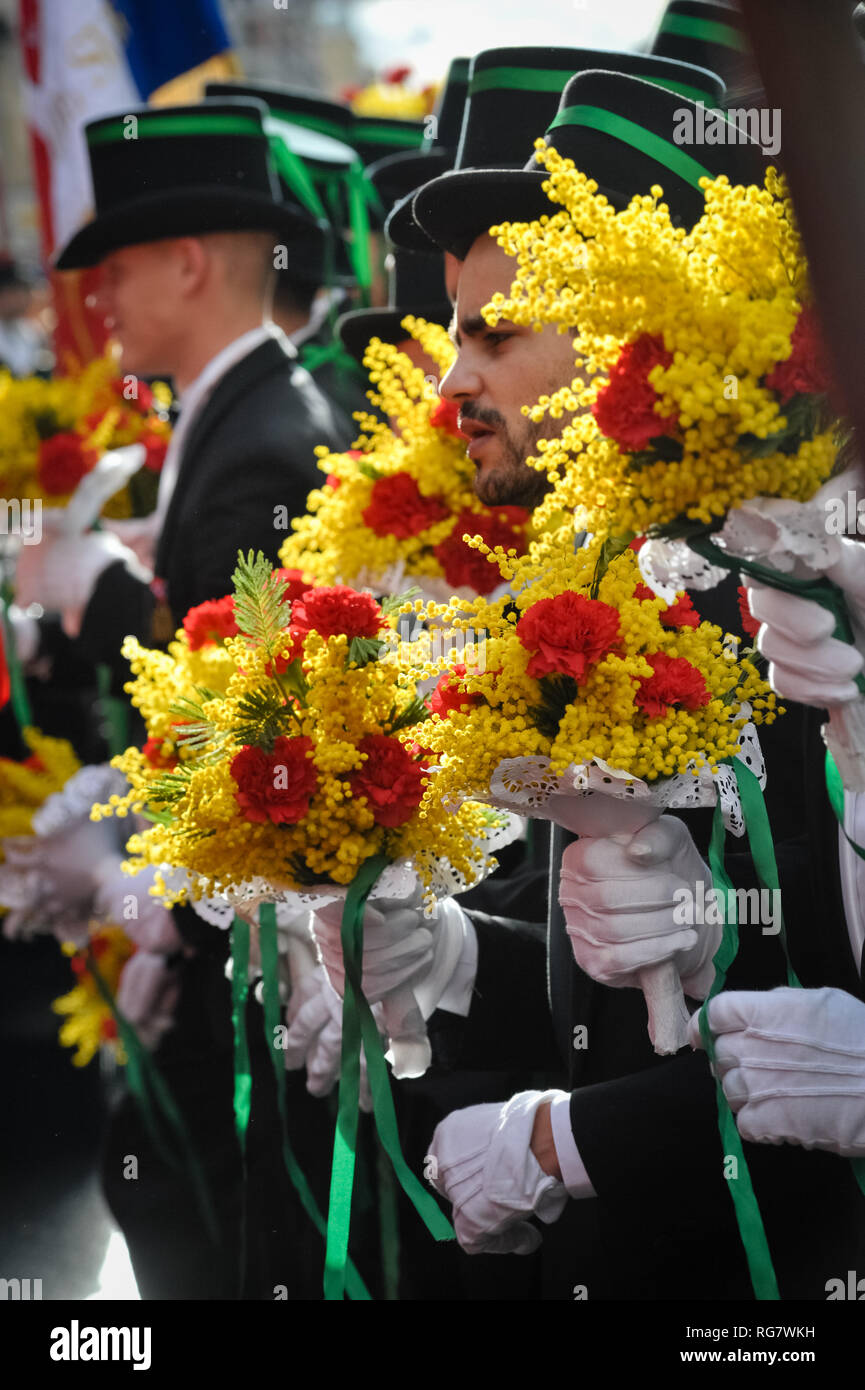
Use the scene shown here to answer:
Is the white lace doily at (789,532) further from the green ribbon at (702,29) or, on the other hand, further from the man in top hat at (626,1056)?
the green ribbon at (702,29)

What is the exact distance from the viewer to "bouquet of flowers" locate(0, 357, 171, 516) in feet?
13.8

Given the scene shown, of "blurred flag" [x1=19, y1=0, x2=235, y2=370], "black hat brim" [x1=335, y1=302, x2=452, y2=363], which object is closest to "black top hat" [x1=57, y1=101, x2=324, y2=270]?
"black hat brim" [x1=335, y1=302, x2=452, y2=363]

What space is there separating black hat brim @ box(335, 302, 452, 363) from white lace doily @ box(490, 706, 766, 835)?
1.26m

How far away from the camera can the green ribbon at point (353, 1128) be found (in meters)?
2.14

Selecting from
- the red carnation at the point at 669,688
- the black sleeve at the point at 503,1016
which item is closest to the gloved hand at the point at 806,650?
the red carnation at the point at 669,688

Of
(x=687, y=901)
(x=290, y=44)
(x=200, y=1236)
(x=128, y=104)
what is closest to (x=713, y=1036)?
(x=687, y=901)

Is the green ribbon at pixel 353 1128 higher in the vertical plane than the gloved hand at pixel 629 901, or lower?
lower

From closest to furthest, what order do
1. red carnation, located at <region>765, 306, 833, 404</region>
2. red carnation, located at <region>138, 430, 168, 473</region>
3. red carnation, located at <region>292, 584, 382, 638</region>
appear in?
red carnation, located at <region>765, 306, 833, 404</region> < red carnation, located at <region>292, 584, 382, 638</region> < red carnation, located at <region>138, 430, 168, 473</region>

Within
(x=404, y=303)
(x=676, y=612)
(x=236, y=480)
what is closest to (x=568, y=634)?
(x=676, y=612)

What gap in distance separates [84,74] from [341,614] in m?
4.34

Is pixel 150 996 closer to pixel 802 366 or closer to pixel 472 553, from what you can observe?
pixel 472 553

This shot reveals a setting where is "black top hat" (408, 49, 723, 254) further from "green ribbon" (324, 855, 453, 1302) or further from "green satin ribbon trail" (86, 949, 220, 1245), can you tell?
"green satin ribbon trail" (86, 949, 220, 1245)

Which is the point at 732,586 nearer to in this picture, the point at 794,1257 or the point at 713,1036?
the point at 713,1036

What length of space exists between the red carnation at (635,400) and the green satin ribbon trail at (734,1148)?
49 centimetres
